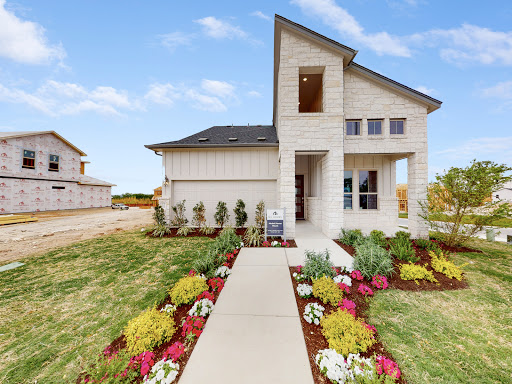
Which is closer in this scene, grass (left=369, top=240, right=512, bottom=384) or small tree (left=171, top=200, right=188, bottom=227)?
grass (left=369, top=240, right=512, bottom=384)

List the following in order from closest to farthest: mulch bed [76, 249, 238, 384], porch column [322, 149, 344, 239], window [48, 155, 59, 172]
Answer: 1. mulch bed [76, 249, 238, 384]
2. porch column [322, 149, 344, 239]
3. window [48, 155, 59, 172]

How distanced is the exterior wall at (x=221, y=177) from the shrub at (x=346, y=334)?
7.32 m

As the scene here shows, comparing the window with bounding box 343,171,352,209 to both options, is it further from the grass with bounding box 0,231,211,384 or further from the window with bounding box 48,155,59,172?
the window with bounding box 48,155,59,172

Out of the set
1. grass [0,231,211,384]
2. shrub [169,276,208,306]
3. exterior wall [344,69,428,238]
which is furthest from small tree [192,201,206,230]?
exterior wall [344,69,428,238]

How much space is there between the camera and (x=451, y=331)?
110 inches

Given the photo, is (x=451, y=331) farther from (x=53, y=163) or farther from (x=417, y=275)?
(x=53, y=163)

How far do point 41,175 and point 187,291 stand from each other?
25143 millimetres

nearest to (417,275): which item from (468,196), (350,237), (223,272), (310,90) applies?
(350,237)

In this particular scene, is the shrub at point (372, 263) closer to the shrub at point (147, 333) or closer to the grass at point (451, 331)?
the grass at point (451, 331)

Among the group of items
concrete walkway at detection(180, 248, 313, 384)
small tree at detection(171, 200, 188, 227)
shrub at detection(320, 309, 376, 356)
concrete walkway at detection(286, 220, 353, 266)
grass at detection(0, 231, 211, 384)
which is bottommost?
grass at detection(0, 231, 211, 384)

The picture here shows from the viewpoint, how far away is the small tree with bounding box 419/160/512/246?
18.5 ft

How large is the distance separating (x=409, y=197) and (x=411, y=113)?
357 cm

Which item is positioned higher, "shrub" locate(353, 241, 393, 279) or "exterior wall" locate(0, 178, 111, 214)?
"exterior wall" locate(0, 178, 111, 214)

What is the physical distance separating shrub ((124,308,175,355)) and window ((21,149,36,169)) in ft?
82.1
